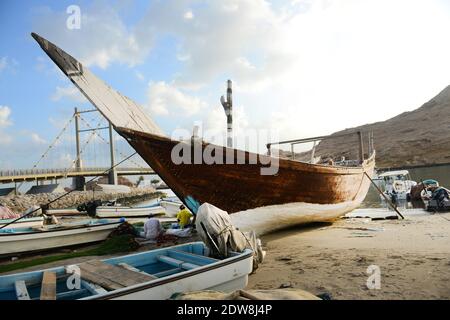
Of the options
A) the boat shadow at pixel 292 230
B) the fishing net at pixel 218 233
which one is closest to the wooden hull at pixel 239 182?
the boat shadow at pixel 292 230

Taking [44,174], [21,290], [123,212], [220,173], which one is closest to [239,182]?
[220,173]

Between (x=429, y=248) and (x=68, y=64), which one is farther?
(x=429, y=248)

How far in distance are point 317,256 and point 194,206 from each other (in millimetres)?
3510

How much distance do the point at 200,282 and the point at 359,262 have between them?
3812 millimetres

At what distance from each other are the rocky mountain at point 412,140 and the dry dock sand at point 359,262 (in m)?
58.7

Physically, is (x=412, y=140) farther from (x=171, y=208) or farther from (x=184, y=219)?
(x=184, y=219)

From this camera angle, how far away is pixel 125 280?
13.9ft

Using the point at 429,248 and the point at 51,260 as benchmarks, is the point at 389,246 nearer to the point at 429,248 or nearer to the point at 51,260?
the point at 429,248

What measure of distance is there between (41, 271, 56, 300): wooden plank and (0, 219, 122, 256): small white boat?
6363mm
